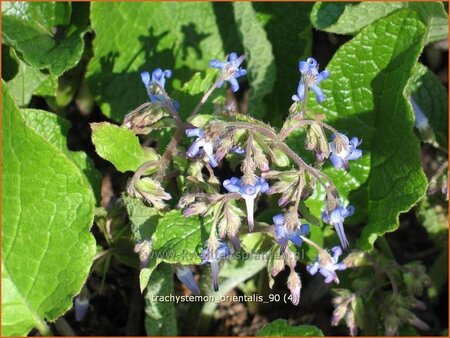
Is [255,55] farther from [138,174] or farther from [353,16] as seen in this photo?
[138,174]

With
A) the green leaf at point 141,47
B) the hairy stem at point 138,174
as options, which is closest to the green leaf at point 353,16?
the green leaf at point 141,47

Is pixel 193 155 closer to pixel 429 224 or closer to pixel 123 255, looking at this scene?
pixel 123 255

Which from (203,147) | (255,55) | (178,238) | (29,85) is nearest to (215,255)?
(178,238)

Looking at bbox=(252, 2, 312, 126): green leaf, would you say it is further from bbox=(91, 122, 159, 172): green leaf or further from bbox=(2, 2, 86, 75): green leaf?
bbox=(91, 122, 159, 172): green leaf

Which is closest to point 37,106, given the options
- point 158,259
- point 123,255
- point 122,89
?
point 122,89

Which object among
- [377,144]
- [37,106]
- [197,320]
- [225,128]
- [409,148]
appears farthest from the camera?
[37,106]

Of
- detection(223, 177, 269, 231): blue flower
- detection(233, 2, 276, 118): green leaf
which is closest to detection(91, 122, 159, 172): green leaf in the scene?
detection(223, 177, 269, 231): blue flower
